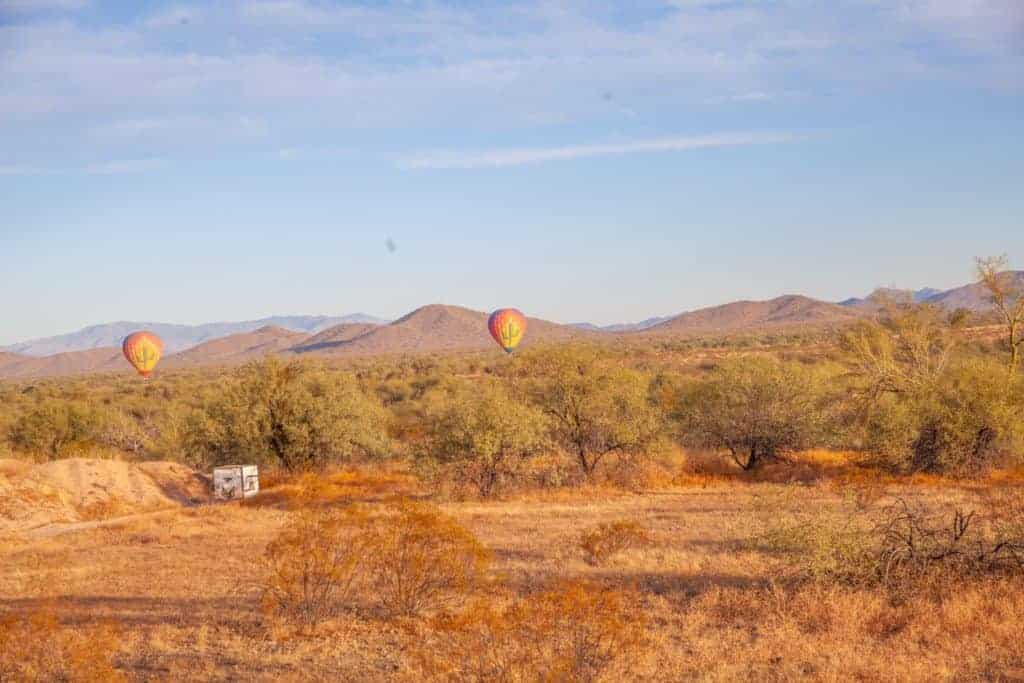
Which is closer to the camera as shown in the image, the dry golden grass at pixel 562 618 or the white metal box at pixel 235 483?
the dry golden grass at pixel 562 618

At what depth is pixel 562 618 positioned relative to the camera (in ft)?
28.8

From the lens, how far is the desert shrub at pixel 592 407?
2675cm

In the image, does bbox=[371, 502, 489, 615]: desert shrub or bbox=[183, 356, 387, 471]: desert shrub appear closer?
bbox=[371, 502, 489, 615]: desert shrub

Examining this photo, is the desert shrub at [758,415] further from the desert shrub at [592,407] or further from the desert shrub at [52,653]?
the desert shrub at [52,653]

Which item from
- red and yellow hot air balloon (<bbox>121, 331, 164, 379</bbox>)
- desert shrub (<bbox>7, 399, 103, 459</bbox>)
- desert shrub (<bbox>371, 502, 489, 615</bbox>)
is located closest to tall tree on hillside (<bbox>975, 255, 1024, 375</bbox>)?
desert shrub (<bbox>371, 502, 489, 615</bbox>)

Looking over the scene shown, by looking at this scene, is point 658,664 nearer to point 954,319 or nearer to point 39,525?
point 39,525

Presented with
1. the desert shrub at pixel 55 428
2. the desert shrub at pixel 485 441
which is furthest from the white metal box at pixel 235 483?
the desert shrub at pixel 55 428

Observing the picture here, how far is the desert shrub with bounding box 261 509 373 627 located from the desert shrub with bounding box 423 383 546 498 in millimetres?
12479

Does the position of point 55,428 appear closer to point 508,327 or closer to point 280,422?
point 280,422

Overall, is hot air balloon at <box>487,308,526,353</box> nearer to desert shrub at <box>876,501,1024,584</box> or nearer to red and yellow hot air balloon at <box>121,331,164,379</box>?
red and yellow hot air balloon at <box>121,331,164,379</box>

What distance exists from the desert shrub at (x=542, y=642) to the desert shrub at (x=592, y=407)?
1749 cm

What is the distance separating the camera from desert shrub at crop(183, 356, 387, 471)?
2956 centimetres

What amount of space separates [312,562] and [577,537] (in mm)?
7070

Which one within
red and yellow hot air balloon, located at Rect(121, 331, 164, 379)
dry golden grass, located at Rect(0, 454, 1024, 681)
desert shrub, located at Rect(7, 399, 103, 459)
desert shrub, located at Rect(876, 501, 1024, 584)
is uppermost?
red and yellow hot air balloon, located at Rect(121, 331, 164, 379)
